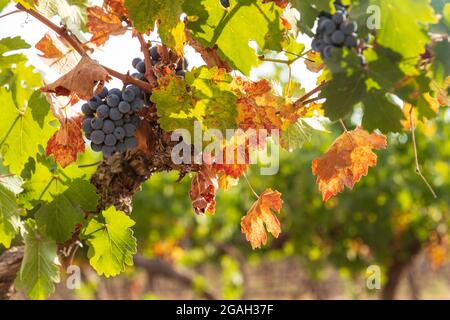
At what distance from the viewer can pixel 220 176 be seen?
2.01 metres

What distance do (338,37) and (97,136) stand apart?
75 cm

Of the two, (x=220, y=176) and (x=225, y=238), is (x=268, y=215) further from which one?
(x=225, y=238)

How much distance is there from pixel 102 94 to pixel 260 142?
448 millimetres

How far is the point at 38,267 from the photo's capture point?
6.67 feet

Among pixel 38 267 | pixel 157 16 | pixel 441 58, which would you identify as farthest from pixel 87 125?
pixel 441 58

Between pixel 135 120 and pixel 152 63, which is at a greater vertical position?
pixel 152 63

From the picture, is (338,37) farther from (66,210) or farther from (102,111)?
(66,210)

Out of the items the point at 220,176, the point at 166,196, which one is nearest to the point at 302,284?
the point at 166,196

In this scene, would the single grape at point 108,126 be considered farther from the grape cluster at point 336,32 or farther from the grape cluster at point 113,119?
the grape cluster at point 336,32

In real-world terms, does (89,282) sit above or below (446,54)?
above

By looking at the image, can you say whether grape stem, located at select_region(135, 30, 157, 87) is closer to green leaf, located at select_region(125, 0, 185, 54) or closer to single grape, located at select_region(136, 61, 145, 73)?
single grape, located at select_region(136, 61, 145, 73)

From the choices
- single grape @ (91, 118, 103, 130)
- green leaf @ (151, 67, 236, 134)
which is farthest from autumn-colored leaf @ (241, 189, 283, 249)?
single grape @ (91, 118, 103, 130)

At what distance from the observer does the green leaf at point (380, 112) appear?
136 cm

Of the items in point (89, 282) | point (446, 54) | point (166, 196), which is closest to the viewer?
point (446, 54)
